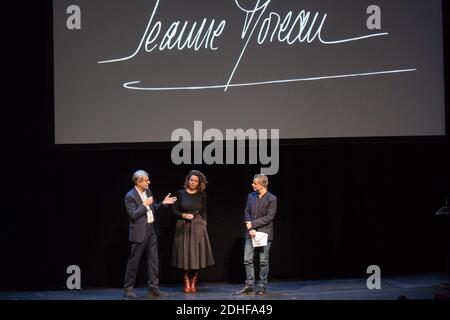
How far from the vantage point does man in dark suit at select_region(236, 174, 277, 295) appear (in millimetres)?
7191

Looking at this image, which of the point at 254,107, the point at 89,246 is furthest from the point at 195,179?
the point at 89,246

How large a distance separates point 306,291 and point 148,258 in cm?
169

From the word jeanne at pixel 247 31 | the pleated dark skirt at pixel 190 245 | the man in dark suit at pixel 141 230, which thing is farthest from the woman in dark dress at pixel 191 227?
the word jeanne at pixel 247 31

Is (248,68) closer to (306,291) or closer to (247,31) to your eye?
(247,31)

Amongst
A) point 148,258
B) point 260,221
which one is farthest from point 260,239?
point 148,258

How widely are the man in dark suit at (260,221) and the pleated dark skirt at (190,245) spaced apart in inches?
18.0

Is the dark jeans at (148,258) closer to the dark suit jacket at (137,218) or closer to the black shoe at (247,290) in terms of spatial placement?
the dark suit jacket at (137,218)

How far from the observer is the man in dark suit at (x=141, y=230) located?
708cm

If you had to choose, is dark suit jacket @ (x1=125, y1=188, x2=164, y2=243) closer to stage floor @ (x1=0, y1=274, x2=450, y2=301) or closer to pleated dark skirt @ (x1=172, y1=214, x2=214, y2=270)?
pleated dark skirt @ (x1=172, y1=214, x2=214, y2=270)

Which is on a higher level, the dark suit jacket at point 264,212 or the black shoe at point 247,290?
the dark suit jacket at point 264,212

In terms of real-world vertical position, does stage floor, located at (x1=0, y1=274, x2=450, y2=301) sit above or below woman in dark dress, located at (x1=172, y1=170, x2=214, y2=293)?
below

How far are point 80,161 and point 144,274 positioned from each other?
4.77 feet

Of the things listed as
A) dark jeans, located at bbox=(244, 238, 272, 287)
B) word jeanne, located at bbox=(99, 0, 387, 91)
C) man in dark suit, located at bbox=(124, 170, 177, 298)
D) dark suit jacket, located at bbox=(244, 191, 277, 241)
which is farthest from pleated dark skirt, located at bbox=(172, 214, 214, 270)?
word jeanne, located at bbox=(99, 0, 387, 91)

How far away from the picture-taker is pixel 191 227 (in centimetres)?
740
